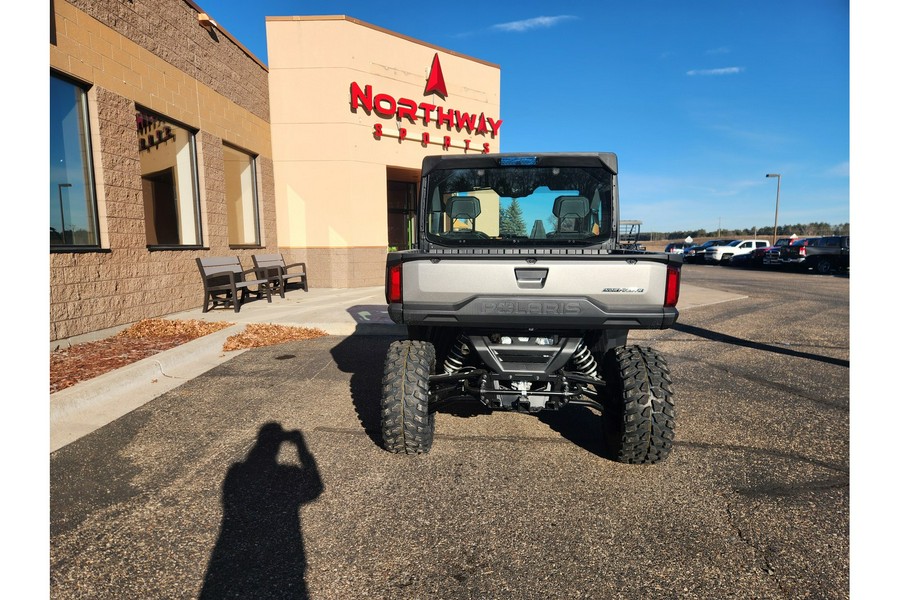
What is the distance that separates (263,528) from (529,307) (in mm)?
2058

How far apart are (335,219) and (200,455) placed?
10389mm

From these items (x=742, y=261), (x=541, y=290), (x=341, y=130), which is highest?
(x=341, y=130)

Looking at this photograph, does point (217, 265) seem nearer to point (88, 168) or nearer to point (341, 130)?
point (88, 168)

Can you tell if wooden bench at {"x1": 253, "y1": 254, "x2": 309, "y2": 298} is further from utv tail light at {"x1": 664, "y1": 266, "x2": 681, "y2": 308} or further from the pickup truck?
utv tail light at {"x1": 664, "y1": 266, "x2": 681, "y2": 308}

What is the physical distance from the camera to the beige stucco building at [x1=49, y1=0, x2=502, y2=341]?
6.87 metres

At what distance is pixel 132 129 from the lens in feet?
25.4

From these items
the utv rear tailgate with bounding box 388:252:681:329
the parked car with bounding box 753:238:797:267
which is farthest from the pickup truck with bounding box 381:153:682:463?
the parked car with bounding box 753:238:797:267

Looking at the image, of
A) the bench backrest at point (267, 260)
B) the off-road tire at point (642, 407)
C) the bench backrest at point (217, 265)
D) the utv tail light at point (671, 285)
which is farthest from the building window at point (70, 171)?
the utv tail light at point (671, 285)

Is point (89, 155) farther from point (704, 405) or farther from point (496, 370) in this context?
point (704, 405)

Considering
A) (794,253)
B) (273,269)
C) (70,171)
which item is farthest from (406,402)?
(794,253)

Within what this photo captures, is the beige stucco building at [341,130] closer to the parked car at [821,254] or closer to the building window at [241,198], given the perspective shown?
the building window at [241,198]

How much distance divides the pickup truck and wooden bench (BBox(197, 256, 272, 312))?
643 centimetres

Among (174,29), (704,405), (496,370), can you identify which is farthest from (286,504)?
(174,29)

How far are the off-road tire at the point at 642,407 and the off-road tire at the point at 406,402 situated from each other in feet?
4.47
